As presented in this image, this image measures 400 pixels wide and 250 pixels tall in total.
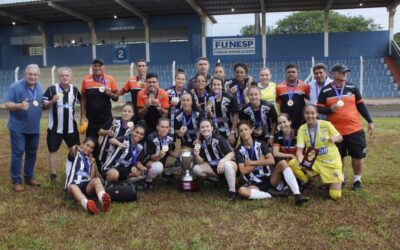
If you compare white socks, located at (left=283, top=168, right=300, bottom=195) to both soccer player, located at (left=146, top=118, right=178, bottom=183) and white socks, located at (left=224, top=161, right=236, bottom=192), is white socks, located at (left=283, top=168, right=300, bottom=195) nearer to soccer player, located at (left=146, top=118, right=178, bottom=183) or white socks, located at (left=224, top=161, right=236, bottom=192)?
white socks, located at (left=224, top=161, right=236, bottom=192)

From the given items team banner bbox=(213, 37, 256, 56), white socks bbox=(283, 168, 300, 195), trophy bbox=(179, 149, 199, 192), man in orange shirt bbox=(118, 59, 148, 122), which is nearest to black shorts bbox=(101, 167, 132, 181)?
trophy bbox=(179, 149, 199, 192)

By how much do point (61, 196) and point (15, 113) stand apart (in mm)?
1519

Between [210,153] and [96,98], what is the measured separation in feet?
7.31

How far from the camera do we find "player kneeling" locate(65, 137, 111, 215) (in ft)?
17.3

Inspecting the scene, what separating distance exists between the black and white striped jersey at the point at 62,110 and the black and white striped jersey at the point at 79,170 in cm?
102

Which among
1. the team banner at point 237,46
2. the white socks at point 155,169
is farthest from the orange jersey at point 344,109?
the team banner at point 237,46

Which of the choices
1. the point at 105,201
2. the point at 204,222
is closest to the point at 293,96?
the point at 204,222

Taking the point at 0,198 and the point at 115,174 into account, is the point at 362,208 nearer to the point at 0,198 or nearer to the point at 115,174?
the point at 115,174

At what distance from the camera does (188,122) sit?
646cm

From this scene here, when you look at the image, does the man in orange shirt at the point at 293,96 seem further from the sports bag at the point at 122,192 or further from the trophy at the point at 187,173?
the sports bag at the point at 122,192

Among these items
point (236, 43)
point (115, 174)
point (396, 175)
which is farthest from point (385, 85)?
point (115, 174)

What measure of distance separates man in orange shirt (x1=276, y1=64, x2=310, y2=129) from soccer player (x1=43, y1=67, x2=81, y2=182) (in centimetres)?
347

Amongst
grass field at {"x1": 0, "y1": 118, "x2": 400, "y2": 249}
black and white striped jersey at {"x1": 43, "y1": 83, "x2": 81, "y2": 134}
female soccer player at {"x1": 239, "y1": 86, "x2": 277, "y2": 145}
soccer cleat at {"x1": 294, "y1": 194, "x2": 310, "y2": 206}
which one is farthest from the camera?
black and white striped jersey at {"x1": 43, "y1": 83, "x2": 81, "y2": 134}

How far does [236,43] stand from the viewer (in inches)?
1008
